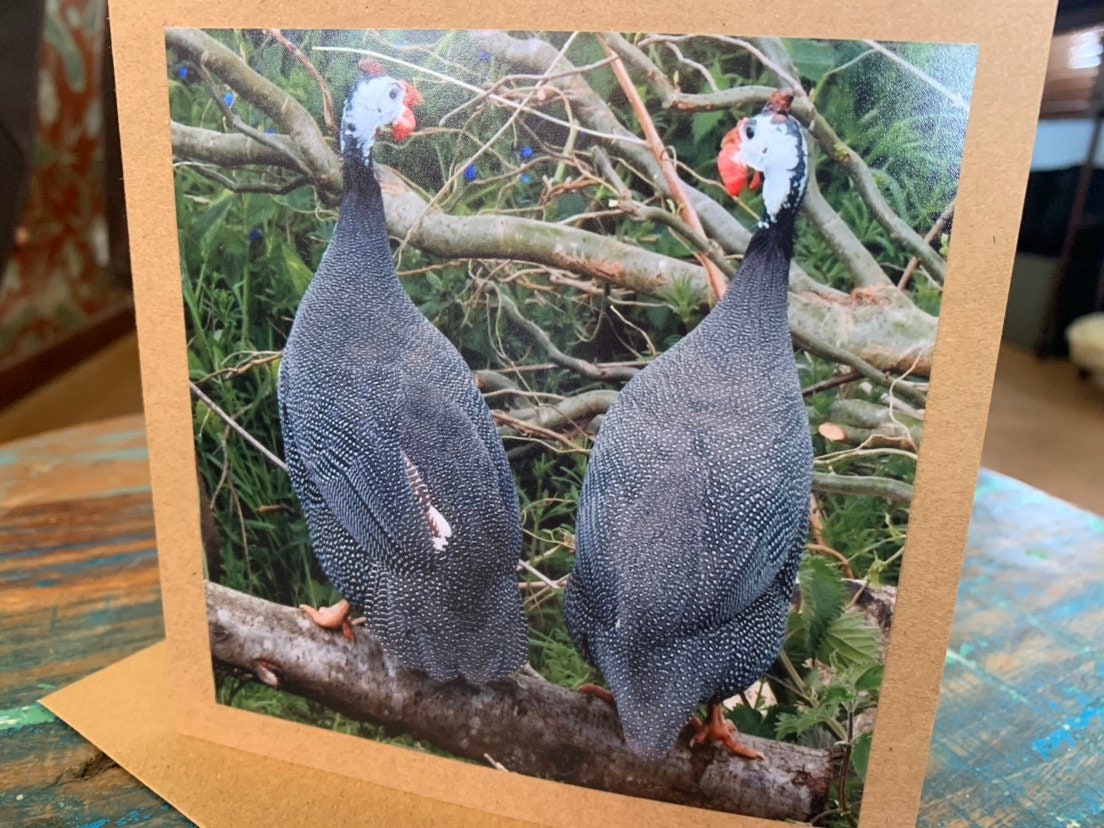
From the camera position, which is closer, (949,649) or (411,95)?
(411,95)

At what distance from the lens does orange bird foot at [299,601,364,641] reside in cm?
37

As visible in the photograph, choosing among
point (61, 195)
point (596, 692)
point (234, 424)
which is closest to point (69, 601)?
point (234, 424)

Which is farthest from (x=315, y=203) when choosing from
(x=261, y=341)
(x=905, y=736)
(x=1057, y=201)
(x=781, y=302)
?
(x=1057, y=201)

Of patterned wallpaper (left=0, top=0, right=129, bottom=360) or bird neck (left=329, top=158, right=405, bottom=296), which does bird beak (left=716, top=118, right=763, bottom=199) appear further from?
patterned wallpaper (left=0, top=0, right=129, bottom=360)

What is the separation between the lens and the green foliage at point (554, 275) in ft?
0.91

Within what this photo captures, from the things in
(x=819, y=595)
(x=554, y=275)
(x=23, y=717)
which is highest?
(x=554, y=275)

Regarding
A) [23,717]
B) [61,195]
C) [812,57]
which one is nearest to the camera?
[812,57]

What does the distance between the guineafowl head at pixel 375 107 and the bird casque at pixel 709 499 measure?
11cm

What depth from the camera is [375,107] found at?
0.31m

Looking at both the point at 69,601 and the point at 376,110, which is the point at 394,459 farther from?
the point at 69,601

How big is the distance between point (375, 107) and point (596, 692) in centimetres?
24

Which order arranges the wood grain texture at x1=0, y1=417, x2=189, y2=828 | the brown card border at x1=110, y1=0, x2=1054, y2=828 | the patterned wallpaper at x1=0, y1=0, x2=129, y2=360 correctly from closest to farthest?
1. the brown card border at x1=110, y1=0, x2=1054, y2=828
2. the wood grain texture at x1=0, y1=417, x2=189, y2=828
3. the patterned wallpaper at x1=0, y1=0, x2=129, y2=360

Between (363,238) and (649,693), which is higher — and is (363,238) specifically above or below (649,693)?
above

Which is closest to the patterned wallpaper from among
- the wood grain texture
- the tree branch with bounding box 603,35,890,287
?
the wood grain texture
